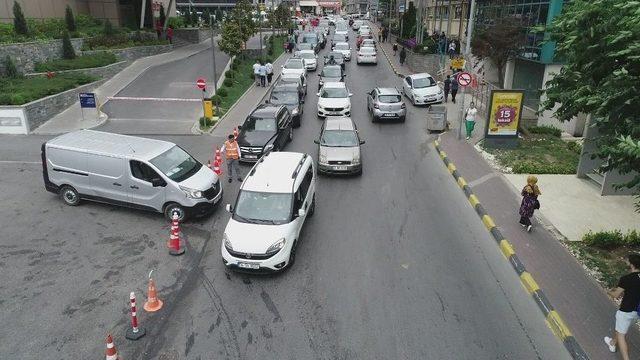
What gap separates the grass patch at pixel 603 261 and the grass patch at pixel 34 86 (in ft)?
76.9

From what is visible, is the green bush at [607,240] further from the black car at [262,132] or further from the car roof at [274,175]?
the black car at [262,132]

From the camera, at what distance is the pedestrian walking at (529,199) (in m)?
11.5

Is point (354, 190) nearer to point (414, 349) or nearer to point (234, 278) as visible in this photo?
point (234, 278)

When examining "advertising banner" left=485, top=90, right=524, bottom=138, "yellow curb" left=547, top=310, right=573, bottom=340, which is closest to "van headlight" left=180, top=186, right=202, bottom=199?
"yellow curb" left=547, top=310, right=573, bottom=340

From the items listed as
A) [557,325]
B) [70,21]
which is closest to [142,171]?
[557,325]

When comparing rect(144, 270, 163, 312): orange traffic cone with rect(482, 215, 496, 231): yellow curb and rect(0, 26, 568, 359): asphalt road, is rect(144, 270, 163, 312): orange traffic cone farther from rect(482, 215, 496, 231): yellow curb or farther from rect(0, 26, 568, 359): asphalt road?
rect(482, 215, 496, 231): yellow curb

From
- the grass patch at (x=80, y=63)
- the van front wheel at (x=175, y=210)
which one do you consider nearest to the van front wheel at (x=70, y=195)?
the van front wheel at (x=175, y=210)

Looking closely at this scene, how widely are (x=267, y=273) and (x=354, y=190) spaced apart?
5854 mm

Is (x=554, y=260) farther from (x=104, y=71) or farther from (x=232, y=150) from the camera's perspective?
(x=104, y=71)

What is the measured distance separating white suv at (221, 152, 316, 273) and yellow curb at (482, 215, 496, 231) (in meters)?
4.86

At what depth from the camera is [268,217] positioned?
1073 centimetres

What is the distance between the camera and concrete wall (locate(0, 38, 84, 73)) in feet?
85.7

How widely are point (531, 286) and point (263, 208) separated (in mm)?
6091

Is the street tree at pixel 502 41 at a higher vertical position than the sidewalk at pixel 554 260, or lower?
higher
